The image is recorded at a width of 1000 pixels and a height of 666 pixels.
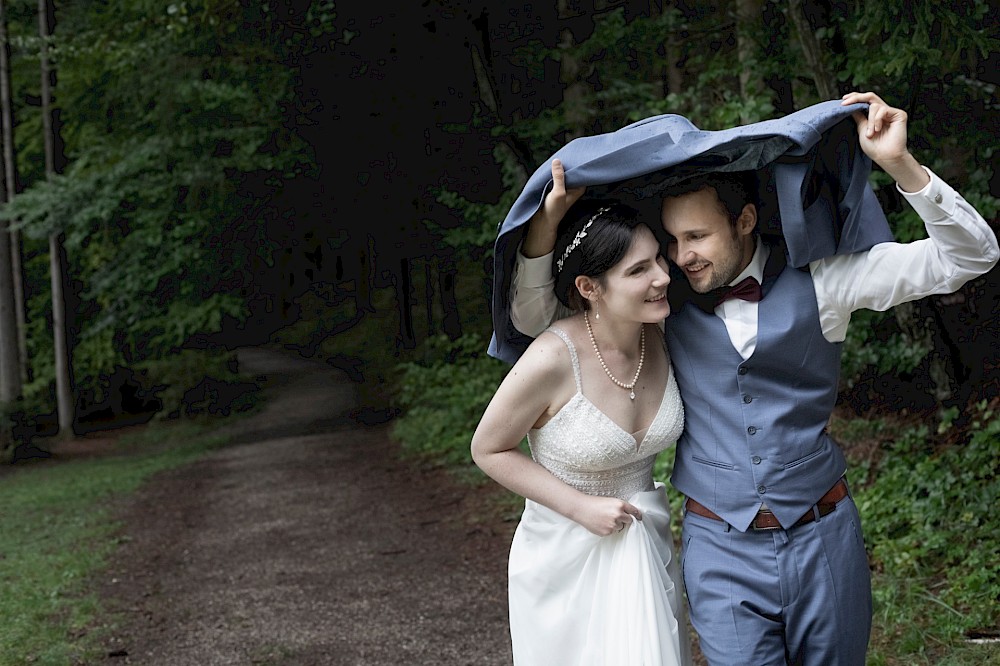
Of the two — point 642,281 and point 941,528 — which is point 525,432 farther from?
point 941,528

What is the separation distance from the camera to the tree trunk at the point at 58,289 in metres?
18.2

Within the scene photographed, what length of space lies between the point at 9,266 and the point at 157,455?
14.4ft

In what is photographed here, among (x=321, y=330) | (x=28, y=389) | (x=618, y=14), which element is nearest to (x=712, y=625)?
(x=618, y=14)

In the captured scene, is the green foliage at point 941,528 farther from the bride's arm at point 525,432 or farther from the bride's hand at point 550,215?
the bride's hand at point 550,215

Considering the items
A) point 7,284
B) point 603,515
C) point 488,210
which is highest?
point 488,210

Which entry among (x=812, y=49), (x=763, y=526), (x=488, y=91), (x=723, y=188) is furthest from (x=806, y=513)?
(x=488, y=91)

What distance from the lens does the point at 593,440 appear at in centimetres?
293

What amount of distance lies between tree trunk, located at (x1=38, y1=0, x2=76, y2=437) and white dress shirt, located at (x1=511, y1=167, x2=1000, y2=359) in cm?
1651

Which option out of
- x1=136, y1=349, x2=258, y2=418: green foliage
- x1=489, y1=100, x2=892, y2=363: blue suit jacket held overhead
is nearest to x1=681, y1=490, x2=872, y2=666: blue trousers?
x1=489, y1=100, x2=892, y2=363: blue suit jacket held overhead

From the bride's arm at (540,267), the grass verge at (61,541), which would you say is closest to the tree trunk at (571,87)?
the grass verge at (61,541)

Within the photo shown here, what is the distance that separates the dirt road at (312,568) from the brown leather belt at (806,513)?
3032 mm

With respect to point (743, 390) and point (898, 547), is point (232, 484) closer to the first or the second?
point (898, 547)

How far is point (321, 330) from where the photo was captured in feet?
125

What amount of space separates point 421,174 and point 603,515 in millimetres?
15680
